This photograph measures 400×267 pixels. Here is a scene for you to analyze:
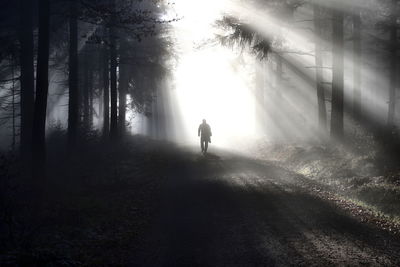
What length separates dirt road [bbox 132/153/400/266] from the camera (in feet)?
21.6

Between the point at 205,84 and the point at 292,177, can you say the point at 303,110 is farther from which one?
the point at 205,84

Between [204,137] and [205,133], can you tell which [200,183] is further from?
[205,133]

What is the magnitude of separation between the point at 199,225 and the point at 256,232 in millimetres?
1302

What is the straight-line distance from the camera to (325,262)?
6.27 m

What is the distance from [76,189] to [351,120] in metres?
15.0

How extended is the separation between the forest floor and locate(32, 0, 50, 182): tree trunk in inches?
30.2

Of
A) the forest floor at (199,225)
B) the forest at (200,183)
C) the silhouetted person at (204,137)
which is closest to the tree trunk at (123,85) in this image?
the forest at (200,183)

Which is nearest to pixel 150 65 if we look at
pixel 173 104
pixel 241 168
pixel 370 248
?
pixel 241 168

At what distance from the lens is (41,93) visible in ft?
40.8

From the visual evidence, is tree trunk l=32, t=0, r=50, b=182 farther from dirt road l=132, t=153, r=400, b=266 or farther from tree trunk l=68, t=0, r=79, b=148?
tree trunk l=68, t=0, r=79, b=148

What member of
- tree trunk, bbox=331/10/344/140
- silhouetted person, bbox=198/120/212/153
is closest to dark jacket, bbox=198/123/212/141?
silhouetted person, bbox=198/120/212/153

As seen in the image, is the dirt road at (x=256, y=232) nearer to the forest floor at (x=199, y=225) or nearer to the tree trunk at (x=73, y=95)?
the forest floor at (x=199, y=225)

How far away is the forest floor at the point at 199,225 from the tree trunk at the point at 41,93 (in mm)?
766

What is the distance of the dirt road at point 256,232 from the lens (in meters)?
6.59
